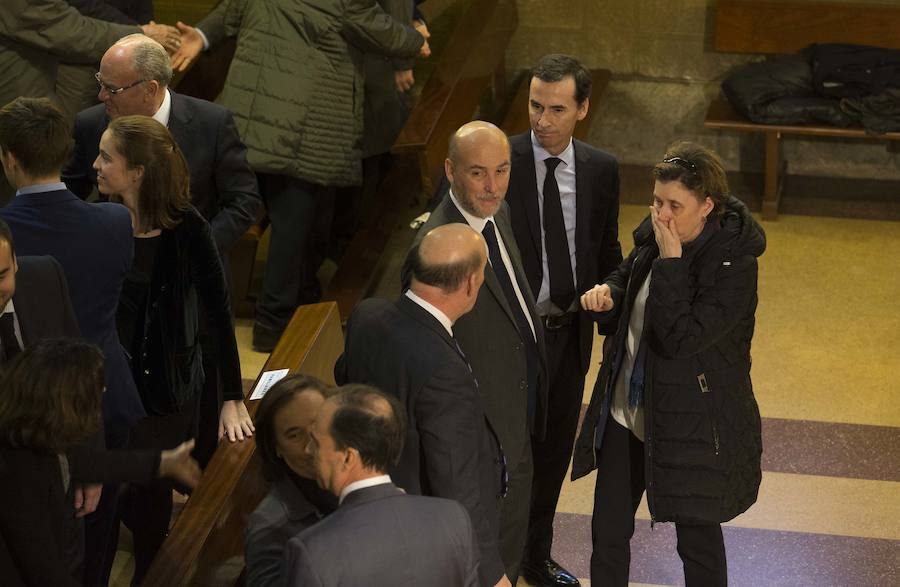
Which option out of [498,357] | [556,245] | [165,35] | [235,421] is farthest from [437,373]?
[165,35]

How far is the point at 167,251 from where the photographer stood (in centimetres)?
369

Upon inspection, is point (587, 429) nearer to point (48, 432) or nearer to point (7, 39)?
point (48, 432)

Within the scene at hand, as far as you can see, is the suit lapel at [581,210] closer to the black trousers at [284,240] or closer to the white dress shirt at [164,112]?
the white dress shirt at [164,112]

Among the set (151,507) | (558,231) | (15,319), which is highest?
(15,319)

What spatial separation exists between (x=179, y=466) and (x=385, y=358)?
1.94ft

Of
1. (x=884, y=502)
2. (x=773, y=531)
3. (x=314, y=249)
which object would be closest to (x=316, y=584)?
(x=773, y=531)

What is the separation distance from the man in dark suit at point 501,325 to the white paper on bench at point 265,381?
0.66 metres

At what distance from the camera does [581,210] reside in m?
4.16

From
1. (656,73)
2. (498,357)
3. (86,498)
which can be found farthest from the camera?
(656,73)

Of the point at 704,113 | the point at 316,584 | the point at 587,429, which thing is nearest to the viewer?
the point at 316,584

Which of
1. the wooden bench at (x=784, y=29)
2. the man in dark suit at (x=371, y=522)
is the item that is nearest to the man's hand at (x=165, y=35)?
the wooden bench at (x=784, y=29)

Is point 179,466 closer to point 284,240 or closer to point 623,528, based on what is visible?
point 623,528

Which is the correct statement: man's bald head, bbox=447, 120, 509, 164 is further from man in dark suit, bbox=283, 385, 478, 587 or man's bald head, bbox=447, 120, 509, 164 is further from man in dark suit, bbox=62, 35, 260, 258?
man in dark suit, bbox=283, 385, 478, 587

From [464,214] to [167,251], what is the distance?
84 cm
